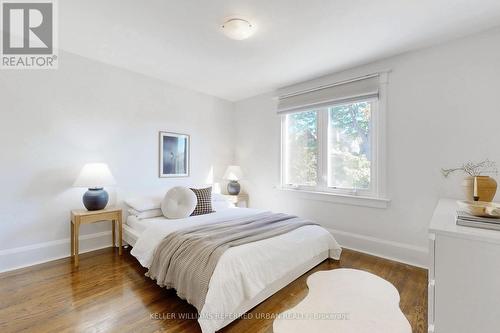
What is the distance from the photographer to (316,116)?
3.54 m

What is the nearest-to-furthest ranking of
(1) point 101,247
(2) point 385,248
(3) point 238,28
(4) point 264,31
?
(3) point 238,28
(4) point 264,31
(2) point 385,248
(1) point 101,247

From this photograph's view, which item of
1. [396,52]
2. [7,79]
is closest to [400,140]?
[396,52]

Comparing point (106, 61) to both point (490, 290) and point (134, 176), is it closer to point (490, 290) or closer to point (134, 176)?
point (134, 176)

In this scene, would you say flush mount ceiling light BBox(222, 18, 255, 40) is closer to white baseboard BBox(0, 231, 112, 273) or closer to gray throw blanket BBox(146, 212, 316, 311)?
gray throw blanket BBox(146, 212, 316, 311)

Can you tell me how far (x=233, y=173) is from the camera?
4266 mm

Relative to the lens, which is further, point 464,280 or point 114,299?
point 114,299

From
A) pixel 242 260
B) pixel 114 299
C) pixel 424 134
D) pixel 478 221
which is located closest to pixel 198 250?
pixel 242 260

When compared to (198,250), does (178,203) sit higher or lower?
higher

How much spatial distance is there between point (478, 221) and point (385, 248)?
1889 mm

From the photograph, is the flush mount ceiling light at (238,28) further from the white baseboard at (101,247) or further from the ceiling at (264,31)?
the white baseboard at (101,247)

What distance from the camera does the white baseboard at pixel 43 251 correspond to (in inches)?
96.2

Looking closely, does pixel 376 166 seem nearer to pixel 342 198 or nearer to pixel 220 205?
pixel 342 198

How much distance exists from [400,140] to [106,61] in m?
3.90

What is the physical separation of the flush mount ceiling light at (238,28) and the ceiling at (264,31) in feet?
0.20
